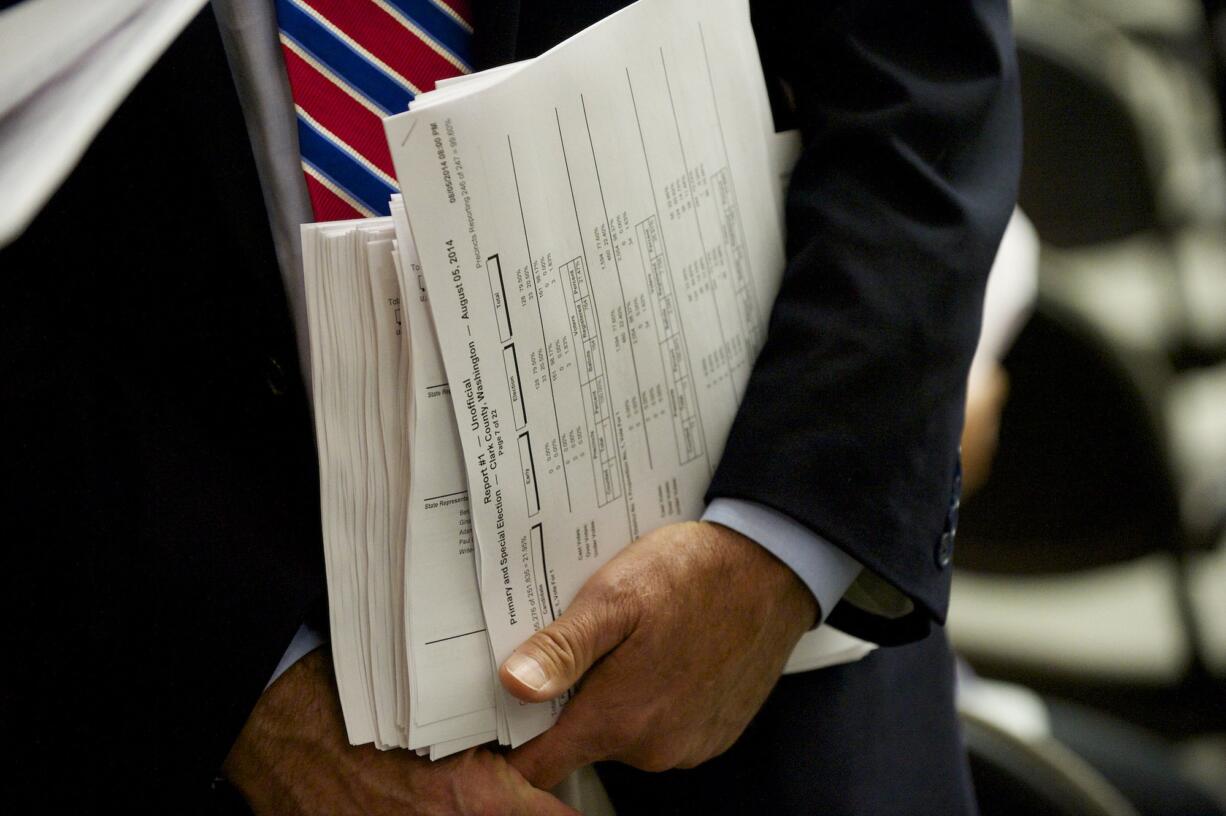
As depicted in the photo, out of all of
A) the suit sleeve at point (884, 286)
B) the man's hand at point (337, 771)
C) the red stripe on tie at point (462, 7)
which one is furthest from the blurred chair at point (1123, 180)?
the man's hand at point (337, 771)

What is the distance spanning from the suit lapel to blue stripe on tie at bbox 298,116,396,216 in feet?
0.30

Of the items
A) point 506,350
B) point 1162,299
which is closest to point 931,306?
point 506,350

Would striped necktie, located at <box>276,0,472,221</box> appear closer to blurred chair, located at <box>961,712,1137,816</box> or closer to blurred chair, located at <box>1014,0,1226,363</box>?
blurred chair, located at <box>961,712,1137,816</box>

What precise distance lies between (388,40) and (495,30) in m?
0.06

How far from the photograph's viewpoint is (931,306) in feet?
2.07

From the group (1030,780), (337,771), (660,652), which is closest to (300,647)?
(337,771)

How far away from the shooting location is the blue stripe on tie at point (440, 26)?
551 mm

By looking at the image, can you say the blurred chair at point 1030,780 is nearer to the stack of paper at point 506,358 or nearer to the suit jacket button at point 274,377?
the stack of paper at point 506,358

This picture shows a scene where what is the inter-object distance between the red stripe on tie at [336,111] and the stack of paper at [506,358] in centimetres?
6

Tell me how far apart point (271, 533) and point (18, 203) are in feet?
0.73

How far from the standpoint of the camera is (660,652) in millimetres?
559

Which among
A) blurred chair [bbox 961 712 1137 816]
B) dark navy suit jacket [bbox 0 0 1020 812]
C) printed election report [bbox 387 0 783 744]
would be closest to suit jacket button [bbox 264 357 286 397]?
dark navy suit jacket [bbox 0 0 1020 812]

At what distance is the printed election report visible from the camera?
50 centimetres

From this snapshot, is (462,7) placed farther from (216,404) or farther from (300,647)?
(300,647)
